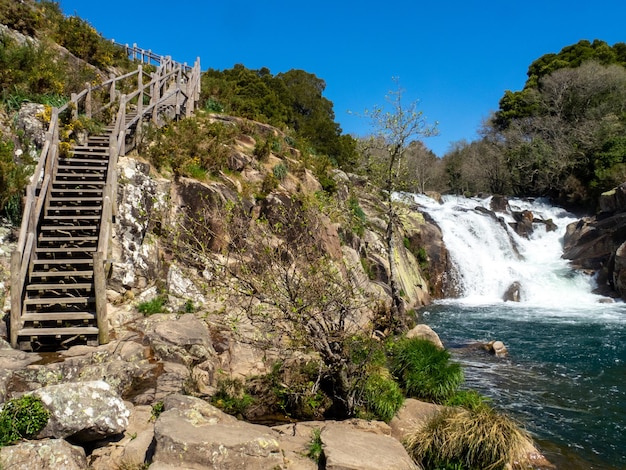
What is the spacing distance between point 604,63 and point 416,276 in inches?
1524

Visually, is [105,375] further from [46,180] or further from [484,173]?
[484,173]

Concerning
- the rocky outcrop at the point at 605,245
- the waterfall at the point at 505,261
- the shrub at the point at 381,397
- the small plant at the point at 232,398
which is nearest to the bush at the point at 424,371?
the shrub at the point at 381,397

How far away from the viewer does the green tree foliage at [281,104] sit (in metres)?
28.0

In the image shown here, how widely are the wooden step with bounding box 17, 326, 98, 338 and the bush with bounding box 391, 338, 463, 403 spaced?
6264mm

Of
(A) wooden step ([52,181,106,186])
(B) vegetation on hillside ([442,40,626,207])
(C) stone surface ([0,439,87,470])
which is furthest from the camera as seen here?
(B) vegetation on hillside ([442,40,626,207])

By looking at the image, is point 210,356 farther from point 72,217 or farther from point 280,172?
point 280,172

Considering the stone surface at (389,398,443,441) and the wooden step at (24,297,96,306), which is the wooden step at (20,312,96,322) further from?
the stone surface at (389,398,443,441)

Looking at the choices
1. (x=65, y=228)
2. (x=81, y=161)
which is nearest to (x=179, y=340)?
(x=65, y=228)

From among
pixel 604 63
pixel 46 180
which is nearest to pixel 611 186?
pixel 604 63

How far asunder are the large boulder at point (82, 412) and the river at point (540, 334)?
714 cm

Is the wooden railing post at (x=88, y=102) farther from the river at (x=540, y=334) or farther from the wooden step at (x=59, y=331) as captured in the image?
the river at (x=540, y=334)

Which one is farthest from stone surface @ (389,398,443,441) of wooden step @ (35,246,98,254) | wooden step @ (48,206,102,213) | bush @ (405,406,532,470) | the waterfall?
the waterfall

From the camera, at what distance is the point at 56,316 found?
8.92 meters

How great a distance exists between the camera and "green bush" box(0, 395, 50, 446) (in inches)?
215
